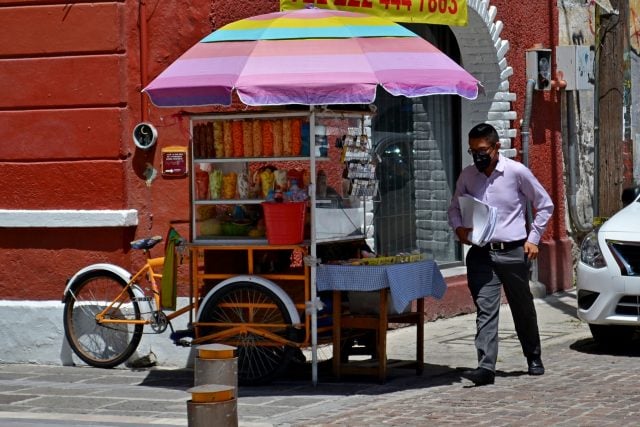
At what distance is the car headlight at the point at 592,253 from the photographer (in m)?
10.8

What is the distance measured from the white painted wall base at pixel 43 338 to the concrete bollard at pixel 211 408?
4.40 metres

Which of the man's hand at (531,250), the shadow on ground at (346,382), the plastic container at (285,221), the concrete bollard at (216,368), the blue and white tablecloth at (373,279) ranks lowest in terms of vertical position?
the shadow on ground at (346,382)

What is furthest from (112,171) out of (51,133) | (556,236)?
(556,236)

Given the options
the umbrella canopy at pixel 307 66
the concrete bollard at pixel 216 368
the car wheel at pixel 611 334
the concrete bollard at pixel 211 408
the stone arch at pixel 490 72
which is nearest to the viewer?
the concrete bollard at pixel 211 408

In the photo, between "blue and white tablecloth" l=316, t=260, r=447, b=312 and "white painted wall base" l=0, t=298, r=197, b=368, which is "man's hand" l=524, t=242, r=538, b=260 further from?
"white painted wall base" l=0, t=298, r=197, b=368

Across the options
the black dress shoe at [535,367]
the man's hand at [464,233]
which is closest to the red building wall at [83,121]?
the man's hand at [464,233]

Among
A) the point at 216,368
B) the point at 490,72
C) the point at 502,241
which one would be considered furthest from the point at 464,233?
the point at 490,72

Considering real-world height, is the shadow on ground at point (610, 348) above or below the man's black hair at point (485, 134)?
below

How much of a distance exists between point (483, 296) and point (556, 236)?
6.00 m

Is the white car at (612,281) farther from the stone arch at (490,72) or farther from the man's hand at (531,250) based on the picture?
the stone arch at (490,72)

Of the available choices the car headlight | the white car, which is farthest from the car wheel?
the car headlight

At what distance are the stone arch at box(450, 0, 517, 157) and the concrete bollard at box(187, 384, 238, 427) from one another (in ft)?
26.3

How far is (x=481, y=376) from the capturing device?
30.2 ft

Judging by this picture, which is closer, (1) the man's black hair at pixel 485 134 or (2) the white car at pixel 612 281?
(1) the man's black hair at pixel 485 134
